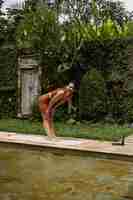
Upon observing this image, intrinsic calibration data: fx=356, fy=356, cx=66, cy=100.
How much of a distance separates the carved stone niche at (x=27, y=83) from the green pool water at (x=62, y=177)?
16.4ft

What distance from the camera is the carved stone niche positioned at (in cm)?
1143

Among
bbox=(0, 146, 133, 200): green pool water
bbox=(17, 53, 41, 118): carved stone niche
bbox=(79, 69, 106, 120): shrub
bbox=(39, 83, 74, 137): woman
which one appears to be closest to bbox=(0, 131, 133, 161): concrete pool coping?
bbox=(0, 146, 133, 200): green pool water

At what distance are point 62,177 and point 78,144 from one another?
6.56 ft

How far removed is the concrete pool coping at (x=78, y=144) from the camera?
19.9ft

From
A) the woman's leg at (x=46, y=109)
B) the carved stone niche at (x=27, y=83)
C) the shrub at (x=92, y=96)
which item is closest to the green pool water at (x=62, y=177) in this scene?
the woman's leg at (x=46, y=109)

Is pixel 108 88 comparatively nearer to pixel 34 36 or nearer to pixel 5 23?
pixel 34 36

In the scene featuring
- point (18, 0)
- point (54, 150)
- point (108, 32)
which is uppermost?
point (18, 0)

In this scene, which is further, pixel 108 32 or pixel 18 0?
pixel 18 0

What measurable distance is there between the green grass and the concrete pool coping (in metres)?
0.37

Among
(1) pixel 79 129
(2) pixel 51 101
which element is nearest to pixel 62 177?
(2) pixel 51 101

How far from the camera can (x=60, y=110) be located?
1067 centimetres

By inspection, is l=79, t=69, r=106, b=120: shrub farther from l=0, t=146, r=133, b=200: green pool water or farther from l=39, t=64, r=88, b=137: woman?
l=0, t=146, r=133, b=200: green pool water

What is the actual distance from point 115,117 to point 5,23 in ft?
30.7

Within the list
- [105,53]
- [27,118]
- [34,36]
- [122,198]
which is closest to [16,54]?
[34,36]
